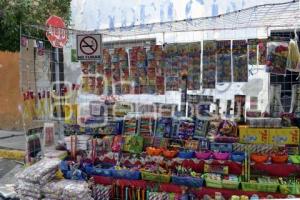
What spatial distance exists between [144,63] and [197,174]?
1796mm

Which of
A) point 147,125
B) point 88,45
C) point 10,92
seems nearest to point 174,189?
point 147,125

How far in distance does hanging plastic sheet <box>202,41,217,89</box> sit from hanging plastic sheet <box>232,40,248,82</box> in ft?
0.89

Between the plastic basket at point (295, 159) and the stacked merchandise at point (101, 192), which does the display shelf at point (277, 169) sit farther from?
the stacked merchandise at point (101, 192)

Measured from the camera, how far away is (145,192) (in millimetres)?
5672

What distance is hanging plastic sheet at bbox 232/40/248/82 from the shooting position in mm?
5934

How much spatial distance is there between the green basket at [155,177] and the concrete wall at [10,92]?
710cm

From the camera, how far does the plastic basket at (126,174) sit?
576 cm

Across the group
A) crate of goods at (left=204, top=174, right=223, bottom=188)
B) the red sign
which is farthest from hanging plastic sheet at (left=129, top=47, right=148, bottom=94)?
crate of goods at (left=204, top=174, right=223, bottom=188)

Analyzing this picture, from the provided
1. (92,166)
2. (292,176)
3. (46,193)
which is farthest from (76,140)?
(292,176)

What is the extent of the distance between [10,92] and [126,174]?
23.9ft

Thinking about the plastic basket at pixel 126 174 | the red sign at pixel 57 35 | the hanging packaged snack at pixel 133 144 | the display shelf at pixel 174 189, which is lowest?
the display shelf at pixel 174 189

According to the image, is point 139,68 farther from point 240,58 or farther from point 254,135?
point 254,135

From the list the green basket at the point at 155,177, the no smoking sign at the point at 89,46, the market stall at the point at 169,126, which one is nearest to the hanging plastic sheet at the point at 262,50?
the market stall at the point at 169,126

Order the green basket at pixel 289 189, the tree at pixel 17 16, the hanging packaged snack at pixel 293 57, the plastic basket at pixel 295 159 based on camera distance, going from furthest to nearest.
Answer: the tree at pixel 17 16 → the hanging packaged snack at pixel 293 57 → the plastic basket at pixel 295 159 → the green basket at pixel 289 189
